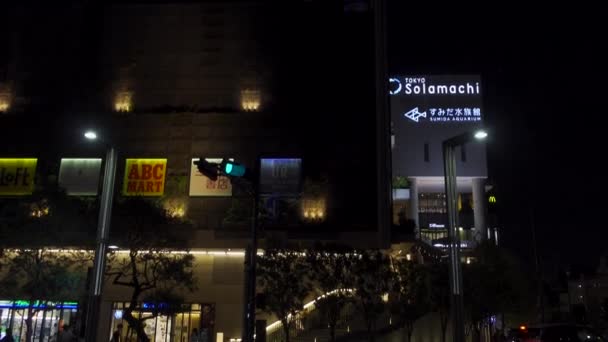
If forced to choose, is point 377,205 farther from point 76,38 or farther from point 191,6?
point 76,38

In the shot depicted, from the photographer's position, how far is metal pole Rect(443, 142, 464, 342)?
14120 mm

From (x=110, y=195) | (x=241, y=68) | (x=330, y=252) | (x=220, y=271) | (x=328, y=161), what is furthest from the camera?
(x=241, y=68)

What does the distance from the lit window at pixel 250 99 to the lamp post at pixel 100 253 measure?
82.0ft

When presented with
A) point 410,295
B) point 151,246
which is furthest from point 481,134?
point 151,246

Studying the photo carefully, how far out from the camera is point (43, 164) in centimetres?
4084

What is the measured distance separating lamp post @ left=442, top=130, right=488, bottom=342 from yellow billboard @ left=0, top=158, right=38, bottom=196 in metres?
33.5

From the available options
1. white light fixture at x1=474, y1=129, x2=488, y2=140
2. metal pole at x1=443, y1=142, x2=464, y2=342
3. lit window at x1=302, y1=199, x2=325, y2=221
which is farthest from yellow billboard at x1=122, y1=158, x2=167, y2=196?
white light fixture at x1=474, y1=129, x2=488, y2=140

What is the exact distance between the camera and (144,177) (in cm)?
3966

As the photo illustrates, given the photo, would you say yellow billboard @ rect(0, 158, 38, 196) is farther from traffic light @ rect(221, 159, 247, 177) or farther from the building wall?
traffic light @ rect(221, 159, 247, 177)

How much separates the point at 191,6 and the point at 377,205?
21.3 meters

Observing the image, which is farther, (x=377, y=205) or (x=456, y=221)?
(x=377, y=205)

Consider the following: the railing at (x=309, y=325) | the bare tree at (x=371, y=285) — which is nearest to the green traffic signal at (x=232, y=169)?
the bare tree at (x=371, y=285)

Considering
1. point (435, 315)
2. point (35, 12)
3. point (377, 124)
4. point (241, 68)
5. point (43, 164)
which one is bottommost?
point (435, 315)

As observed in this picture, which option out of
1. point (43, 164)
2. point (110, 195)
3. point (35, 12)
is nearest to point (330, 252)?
point (110, 195)
